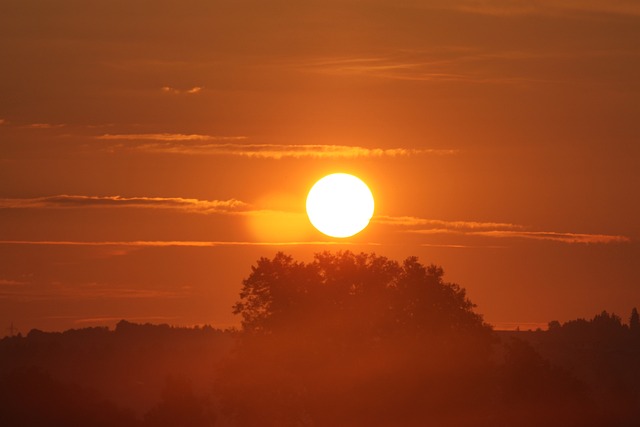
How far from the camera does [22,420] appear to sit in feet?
347

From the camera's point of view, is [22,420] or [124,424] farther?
[124,424]

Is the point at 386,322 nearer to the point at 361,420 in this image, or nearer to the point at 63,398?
the point at 361,420

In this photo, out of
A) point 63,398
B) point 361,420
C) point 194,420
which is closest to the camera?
point 361,420

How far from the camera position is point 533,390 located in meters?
104

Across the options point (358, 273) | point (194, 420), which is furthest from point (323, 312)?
point (194, 420)

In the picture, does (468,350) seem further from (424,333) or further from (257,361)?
(257,361)

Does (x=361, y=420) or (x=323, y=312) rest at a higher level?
(x=323, y=312)

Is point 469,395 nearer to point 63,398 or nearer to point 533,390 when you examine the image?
point 533,390

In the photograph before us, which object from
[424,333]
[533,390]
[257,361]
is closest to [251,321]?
[257,361]

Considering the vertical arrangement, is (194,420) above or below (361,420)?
above

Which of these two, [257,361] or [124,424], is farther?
[124,424]

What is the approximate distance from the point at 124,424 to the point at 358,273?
63.6 ft

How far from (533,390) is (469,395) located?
4.01 m

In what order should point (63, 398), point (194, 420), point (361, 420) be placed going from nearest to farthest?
point (361, 420) → point (63, 398) → point (194, 420)
